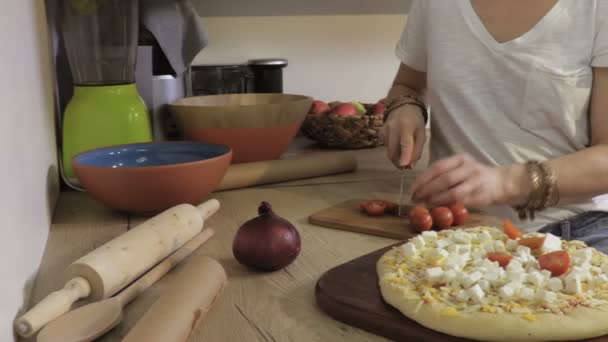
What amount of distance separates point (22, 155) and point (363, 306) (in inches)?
20.8

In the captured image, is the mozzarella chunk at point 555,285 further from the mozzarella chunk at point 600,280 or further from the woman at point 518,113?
the woman at point 518,113

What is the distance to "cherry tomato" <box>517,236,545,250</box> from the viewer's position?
2.86ft

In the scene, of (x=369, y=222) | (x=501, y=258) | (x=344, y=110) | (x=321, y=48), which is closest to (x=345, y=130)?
(x=344, y=110)

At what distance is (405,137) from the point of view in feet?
4.12

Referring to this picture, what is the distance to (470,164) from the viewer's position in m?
1.07

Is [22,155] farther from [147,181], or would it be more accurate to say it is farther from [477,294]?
[477,294]

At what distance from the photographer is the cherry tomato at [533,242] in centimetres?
87

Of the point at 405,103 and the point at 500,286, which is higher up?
the point at 405,103

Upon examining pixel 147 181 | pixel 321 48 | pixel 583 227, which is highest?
pixel 321 48

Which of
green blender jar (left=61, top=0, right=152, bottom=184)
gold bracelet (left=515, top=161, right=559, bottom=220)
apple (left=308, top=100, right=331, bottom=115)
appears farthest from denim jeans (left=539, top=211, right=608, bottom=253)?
green blender jar (left=61, top=0, right=152, bottom=184)

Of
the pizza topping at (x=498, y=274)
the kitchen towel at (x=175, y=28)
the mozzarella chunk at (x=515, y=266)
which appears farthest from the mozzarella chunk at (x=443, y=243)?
the kitchen towel at (x=175, y=28)

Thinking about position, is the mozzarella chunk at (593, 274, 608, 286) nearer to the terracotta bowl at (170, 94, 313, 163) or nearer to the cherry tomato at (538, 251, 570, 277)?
the cherry tomato at (538, 251, 570, 277)

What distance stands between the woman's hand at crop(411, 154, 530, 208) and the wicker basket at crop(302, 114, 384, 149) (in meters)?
0.71

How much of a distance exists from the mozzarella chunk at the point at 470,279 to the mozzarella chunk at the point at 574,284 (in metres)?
0.10
